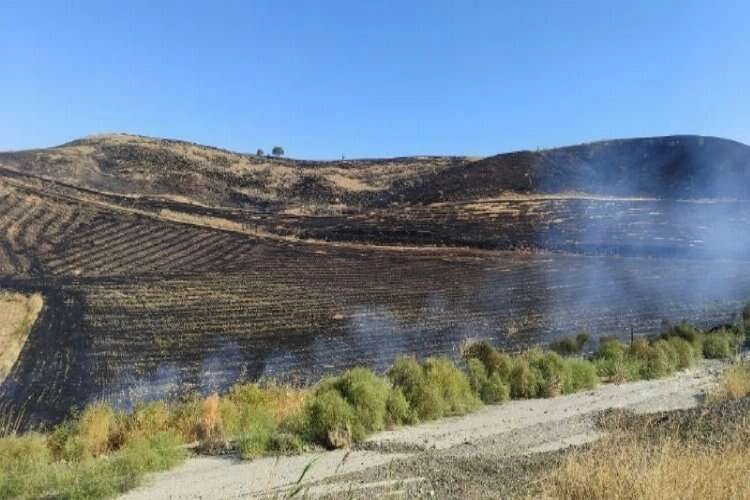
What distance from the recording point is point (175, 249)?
44.8 metres

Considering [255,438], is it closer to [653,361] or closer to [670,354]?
[653,361]

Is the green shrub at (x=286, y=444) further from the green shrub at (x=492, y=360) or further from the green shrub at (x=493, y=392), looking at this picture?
the green shrub at (x=492, y=360)

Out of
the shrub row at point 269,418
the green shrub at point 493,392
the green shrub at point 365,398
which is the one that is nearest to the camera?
the shrub row at point 269,418

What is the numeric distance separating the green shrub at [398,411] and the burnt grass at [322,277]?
19.4 ft

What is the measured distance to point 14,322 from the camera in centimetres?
2783

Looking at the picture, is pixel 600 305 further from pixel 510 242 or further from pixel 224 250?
pixel 224 250

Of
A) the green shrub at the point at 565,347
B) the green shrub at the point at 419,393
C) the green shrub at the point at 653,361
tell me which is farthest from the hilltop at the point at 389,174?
the green shrub at the point at 419,393

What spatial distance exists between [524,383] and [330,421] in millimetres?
6319

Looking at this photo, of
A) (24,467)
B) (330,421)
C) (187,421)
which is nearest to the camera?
(24,467)

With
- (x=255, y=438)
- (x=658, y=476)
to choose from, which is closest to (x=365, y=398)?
(x=255, y=438)

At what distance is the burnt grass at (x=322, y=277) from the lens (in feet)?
73.2

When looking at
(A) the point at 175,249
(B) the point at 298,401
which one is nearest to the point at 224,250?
(A) the point at 175,249

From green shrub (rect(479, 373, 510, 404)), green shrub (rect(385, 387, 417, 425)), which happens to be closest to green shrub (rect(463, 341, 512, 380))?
green shrub (rect(479, 373, 510, 404))

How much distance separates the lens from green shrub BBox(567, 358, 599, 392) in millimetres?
17141
